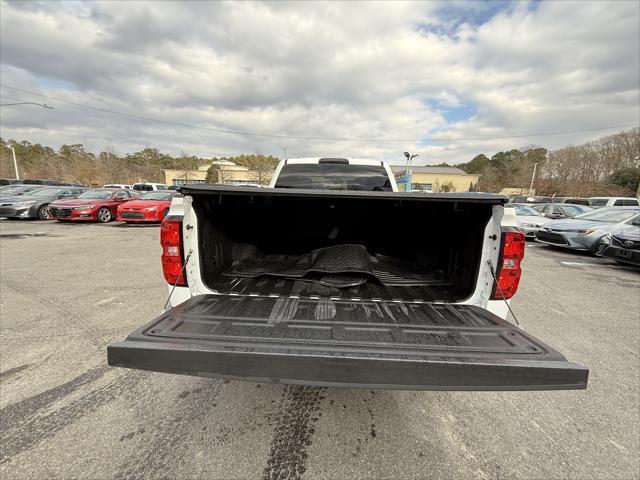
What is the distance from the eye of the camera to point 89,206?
12375mm

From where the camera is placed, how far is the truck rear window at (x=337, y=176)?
425 cm

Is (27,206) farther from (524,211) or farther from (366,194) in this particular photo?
(524,211)

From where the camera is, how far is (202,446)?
5.97 ft

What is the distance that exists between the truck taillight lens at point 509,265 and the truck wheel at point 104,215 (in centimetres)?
1567

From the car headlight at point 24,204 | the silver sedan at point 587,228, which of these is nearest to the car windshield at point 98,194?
the car headlight at point 24,204

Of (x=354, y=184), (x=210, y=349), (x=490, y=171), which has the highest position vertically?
(x=490, y=171)

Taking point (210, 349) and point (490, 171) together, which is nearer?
point (210, 349)

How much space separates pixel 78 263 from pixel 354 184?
6.30 metres

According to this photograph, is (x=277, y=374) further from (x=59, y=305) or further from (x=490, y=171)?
(x=490, y=171)

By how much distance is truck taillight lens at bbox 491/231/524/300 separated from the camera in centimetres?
191

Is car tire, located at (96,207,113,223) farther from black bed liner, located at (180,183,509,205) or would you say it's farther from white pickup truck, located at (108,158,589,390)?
black bed liner, located at (180,183,509,205)

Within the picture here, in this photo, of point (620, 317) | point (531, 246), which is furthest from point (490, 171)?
point (620, 317)

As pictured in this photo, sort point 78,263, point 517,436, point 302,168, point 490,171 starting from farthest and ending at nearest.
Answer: point 490,171 → point 78,263 → point 302,168 → point 517,436

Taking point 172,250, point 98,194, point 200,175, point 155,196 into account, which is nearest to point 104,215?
point 98,194
